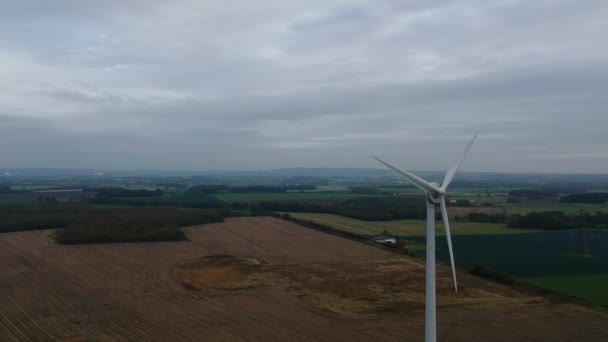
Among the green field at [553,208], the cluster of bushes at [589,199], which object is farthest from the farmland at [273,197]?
the cluster of bushes at [589,199]

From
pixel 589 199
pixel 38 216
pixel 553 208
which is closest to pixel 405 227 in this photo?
pixel 553 208

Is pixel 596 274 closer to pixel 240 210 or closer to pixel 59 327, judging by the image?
pixel 59 327

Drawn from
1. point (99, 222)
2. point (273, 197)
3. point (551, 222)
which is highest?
point (273, 197)

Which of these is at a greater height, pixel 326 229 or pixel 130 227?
pixel 130 227

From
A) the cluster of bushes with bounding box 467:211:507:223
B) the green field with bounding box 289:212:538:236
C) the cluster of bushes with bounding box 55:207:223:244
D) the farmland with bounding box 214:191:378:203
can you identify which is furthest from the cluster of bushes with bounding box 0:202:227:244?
the cluster of bushes with bounding box 467:211:507:223

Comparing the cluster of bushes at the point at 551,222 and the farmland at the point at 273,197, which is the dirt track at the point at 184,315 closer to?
the cluster of bushes at the point at 551,222

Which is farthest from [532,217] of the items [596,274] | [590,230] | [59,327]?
[59,327]

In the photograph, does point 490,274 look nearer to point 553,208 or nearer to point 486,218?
point 486,218
